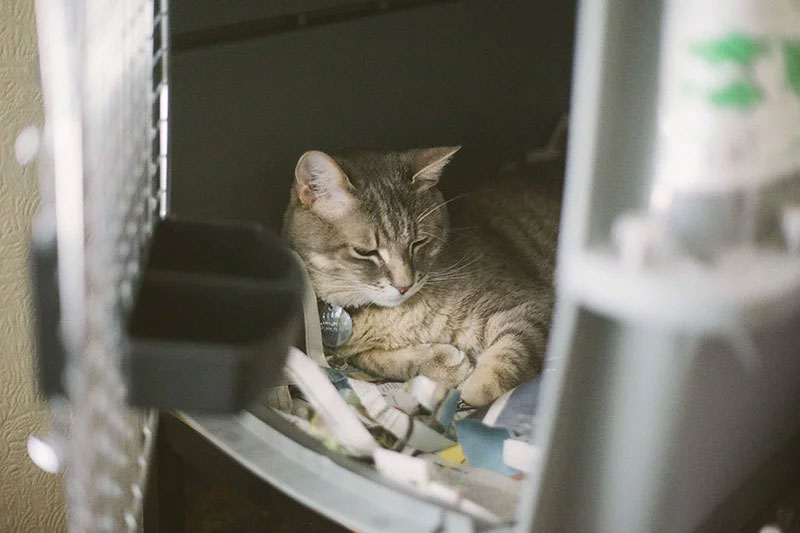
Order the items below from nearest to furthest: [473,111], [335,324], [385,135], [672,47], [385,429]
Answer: [672,47] < [385,429] < [335,324] < [385,135] < [473,111]

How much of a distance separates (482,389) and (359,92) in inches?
20.3

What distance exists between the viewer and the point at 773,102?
57 cm

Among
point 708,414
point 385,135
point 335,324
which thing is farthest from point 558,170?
point 708,414

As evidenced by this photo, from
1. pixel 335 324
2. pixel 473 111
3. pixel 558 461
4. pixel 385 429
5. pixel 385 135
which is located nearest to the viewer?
pixel 558 461

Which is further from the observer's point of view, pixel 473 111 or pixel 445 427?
pixel 473 111

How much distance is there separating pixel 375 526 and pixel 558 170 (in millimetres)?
977

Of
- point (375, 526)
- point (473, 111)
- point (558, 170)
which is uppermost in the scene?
point (473, 111)

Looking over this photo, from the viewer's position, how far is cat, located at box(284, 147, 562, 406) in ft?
3.90

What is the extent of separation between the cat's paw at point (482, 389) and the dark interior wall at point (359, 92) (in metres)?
0.41

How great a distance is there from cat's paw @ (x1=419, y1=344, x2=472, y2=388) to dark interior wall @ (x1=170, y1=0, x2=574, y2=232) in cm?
34

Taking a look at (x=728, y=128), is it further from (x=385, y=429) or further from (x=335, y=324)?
(x=335, y=324)

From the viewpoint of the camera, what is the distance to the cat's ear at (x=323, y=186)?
3.69 feet

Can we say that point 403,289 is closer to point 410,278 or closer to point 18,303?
point 410,278

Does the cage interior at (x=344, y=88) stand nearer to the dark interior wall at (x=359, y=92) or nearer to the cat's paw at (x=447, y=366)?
the dark interior wall at (x=359, y=92)
